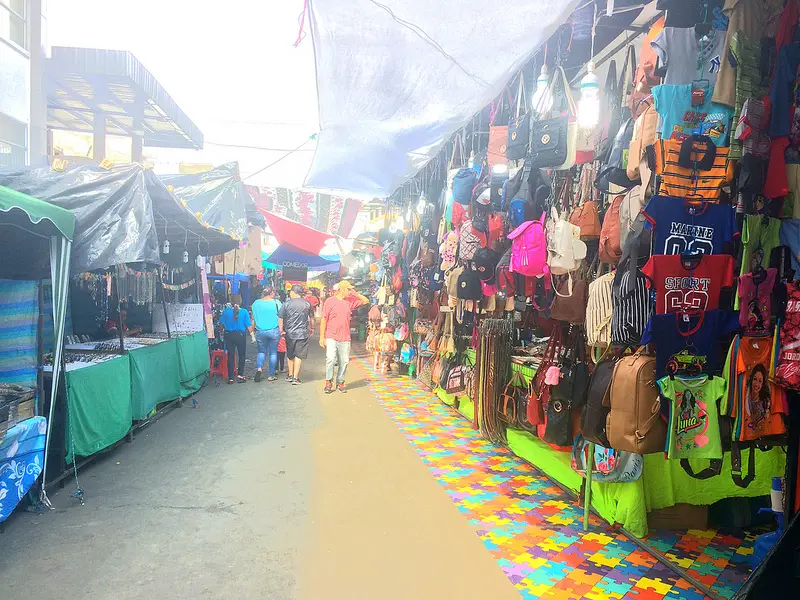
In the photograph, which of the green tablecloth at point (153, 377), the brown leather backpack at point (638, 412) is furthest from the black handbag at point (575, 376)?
the green tablecloth at point (153, 377)

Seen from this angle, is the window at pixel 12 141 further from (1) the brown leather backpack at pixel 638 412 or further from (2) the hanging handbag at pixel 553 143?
(1) the brown leather backpack at pixel 638 412

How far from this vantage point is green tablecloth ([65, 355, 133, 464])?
4785 mm

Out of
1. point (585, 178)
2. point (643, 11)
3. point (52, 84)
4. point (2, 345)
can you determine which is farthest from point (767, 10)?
point (52, 84)

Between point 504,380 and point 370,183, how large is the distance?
547 cm

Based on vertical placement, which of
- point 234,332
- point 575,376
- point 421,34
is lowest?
point 234,332

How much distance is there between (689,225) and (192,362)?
783cm

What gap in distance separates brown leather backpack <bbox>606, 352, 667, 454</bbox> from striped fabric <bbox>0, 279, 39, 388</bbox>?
4.66 meters

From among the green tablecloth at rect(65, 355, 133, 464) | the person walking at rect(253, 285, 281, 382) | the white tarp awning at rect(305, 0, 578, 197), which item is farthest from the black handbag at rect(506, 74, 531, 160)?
the person walking at rect(253, 285, 281, 382)

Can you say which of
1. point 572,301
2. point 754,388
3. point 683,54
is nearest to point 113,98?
point 572,301

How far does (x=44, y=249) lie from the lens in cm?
473

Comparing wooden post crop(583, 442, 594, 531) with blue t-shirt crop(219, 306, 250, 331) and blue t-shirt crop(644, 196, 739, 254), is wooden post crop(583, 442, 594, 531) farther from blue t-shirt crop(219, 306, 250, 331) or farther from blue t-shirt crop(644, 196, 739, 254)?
blue t-shirt crop(219, 306, 250, 331)

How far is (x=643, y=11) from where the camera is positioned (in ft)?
12.7

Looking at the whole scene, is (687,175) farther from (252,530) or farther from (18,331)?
(18,331)

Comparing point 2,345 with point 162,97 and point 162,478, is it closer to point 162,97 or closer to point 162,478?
point 162,478
